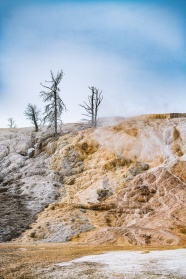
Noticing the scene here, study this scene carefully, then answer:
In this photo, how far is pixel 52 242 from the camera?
1568 cm

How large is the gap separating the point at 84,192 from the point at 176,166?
6628 millimetres

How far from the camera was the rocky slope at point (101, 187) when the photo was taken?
16.4 m

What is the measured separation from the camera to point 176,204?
18.3 meters

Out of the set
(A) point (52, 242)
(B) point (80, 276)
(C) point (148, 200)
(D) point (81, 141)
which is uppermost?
(D) point (81, 141)

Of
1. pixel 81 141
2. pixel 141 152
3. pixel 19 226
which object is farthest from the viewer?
pixel 81 141

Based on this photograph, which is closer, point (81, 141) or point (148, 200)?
point (148, 200)

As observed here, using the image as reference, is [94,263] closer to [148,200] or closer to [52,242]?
[52,242]

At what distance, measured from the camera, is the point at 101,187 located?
21.7 meters

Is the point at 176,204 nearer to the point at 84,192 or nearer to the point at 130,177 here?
the point at 130,177

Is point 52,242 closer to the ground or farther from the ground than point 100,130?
closer to the ground

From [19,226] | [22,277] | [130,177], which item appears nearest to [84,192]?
[130,177]

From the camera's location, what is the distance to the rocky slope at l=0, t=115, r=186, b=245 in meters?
16.4

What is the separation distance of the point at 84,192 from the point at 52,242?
6516 millimetres

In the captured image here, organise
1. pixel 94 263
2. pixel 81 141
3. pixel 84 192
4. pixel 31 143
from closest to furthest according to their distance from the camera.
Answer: pixel 94 263 < pixel 84 192 < pixel 81 141 < pixel 31 143
